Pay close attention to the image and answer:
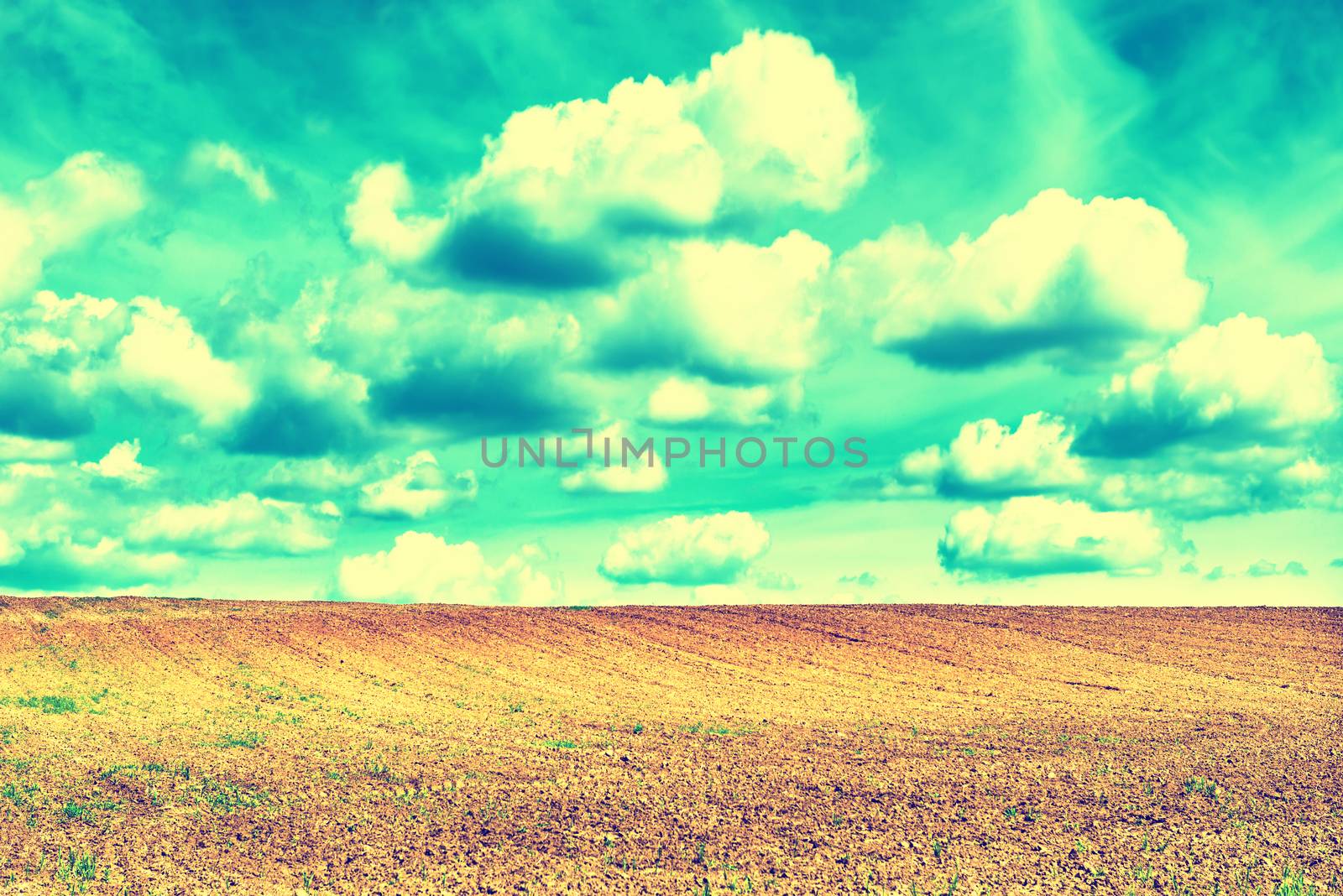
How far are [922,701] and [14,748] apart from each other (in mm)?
21689

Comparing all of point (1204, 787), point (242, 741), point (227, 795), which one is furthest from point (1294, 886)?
point (242, 741)

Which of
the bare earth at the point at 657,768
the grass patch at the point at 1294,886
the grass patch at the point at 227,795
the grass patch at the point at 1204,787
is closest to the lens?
the grass patch at the point at 1294,886

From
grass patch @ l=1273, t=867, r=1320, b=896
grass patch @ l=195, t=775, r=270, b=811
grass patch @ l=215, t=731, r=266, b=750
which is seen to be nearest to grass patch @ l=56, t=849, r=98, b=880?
grass patch @ l=195, t=775, r=270, b=811

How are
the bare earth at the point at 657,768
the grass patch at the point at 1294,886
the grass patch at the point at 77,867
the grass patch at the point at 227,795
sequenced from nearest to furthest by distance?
1. the grass patch at the point at 1294,886
2. the grass patch at the point at 77,867
3. the bare earth at the point at 657,768
4. the grass patch at the point at 227,795

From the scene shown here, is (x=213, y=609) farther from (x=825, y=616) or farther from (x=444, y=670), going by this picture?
(x=825, y=616)

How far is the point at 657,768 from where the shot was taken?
18859mm

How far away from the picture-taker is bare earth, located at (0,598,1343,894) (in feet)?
44.4

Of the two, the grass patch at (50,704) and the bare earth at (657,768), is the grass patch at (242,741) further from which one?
the grass patch at (50,704)

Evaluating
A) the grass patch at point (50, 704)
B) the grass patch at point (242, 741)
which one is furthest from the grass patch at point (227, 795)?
the grass patch at point (50, 704)

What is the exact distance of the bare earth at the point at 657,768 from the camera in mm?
13547

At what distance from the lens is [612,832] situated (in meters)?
14.9

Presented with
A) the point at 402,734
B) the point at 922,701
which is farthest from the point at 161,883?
the point at 922,701

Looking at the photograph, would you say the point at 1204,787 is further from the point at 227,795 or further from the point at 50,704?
the point at 50,704

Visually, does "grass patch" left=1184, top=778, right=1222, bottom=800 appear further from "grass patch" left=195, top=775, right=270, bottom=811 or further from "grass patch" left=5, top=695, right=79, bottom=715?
"grass patch" left=5, top=695, right=79, bottom=715
